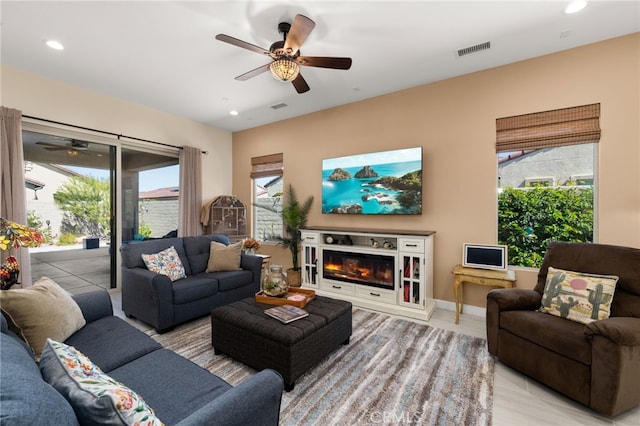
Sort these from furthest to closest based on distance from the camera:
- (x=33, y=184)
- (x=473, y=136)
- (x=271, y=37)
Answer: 1. (x=33, y=184)
2. (x=473, y=136)
3. (x=271, y=37)

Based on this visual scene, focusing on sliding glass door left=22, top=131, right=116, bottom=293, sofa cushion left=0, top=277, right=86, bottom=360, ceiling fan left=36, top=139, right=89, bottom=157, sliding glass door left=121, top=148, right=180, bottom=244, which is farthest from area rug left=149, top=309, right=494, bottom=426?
ceiling fan left=36, top=139, right=89, bottom=157

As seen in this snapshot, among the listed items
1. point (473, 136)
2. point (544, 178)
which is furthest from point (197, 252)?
point (544, 178)

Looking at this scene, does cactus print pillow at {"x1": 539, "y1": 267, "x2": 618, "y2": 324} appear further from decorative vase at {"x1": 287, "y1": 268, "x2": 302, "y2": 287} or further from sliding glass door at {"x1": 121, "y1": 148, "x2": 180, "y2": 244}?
sliding glass door at {"x1": 121, "y1": 148, "x2": 180, "y2": 244}

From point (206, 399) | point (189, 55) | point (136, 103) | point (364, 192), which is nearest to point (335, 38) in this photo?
point (189, 55)

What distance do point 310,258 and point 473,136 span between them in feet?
8.88

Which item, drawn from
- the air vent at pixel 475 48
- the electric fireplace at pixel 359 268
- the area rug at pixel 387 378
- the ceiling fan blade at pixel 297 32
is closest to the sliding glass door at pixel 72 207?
the area rug at pixel 387 378

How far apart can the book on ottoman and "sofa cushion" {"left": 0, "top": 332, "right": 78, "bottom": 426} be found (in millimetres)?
1488

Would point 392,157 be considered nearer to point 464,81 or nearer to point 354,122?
point 354,122

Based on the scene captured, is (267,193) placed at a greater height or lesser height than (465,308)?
greater

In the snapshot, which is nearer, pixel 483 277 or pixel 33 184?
pixel 483 277

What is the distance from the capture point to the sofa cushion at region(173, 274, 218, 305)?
288 centimetres

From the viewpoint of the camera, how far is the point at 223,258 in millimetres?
3611

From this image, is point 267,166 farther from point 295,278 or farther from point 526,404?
point 526,404

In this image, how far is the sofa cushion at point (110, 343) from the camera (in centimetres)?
154
